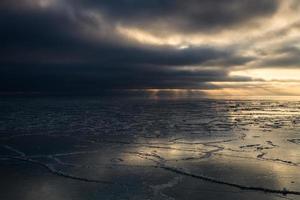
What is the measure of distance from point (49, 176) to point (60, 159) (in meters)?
3.74

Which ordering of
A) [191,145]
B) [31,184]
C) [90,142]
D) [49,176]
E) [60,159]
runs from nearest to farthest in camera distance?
[31,184] < [49,176] < [60,159] < [191,145] < [90,142]

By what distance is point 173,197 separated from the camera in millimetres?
12070

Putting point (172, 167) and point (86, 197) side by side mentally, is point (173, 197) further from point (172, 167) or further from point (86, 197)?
point (172, 167)

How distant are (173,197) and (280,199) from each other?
3255 millimetres

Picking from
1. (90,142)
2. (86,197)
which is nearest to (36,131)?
(90,142)

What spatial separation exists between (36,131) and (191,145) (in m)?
14.3

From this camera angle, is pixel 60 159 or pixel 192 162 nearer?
pixel 192 162

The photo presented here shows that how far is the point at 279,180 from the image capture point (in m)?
14.0

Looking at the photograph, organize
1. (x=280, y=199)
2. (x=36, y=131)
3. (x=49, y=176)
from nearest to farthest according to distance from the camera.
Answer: (x=280, y=199) < (x=49, y=176) < (x=36, y=131)

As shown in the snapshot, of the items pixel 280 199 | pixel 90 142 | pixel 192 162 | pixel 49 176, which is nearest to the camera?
pixel 280 199

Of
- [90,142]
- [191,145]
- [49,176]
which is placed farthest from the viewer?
[90,142]

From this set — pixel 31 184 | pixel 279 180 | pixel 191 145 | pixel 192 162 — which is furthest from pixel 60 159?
pixel 279 180

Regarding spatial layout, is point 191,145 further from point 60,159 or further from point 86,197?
point 86,197

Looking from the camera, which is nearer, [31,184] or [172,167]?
[31,184]
